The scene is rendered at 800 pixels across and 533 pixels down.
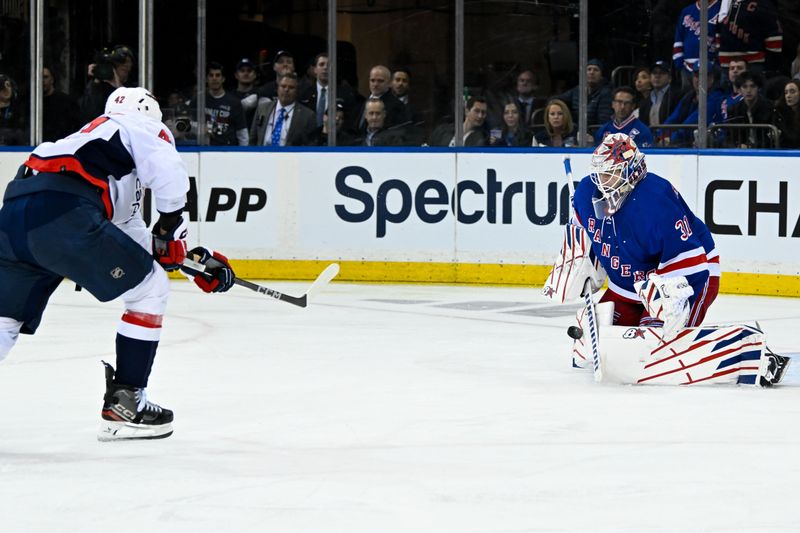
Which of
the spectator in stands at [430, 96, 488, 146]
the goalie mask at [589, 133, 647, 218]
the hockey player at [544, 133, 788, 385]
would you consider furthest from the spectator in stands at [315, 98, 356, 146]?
the goalie mask at [589, 133, 647, 218]

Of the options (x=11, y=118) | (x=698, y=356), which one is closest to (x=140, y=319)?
(x=698, y=356)

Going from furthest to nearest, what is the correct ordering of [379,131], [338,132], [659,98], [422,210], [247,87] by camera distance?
[247,87], [338,132], [379,131], [422,210], [659,98]

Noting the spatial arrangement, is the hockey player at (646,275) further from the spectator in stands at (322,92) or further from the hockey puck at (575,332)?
the spectator in stands at (322,92)

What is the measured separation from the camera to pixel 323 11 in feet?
30.3

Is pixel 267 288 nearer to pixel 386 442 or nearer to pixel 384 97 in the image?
pixel 386 442

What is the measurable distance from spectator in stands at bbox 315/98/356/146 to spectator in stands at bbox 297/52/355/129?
2 cm

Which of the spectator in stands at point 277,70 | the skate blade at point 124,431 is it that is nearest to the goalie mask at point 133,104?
the skate blade at point 124,431

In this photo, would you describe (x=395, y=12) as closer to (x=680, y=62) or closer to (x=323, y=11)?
(x=323, y=11)

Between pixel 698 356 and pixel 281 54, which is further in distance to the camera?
pixel 281 54

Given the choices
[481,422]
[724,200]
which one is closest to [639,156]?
[481,422]

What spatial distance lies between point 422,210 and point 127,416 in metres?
4.98

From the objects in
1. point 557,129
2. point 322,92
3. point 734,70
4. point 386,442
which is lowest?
point 386,442

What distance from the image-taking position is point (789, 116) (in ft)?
27.0

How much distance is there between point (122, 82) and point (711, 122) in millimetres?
3761
